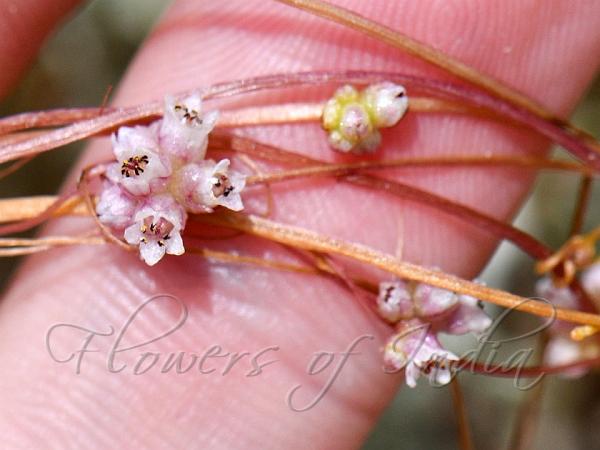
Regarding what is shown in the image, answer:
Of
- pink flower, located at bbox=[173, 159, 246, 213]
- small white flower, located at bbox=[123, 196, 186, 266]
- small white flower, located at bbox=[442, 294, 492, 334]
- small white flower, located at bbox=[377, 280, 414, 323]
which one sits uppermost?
small white flower, located at bbox=[442, 294, 492, 334]

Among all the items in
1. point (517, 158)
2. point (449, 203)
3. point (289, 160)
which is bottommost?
point (289, 160)

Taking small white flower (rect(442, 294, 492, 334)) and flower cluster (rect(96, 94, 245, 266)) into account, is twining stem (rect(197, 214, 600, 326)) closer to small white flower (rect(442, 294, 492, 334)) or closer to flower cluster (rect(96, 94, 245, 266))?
small white flower (rect(442, 294, 492, 334))

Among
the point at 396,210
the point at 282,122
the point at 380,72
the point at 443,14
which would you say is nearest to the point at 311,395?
the point at 396,210

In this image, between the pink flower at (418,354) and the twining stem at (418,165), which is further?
the twining stem at (418,165)

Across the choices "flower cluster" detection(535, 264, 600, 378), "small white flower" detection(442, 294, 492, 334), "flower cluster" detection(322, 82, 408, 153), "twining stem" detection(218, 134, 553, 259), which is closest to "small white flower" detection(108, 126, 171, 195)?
"twining stem" detection(218, 134, 553, 259)

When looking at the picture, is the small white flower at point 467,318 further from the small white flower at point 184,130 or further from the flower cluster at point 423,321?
the small white flower at point 184,130

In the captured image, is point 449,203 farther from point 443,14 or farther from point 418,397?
point 418,397

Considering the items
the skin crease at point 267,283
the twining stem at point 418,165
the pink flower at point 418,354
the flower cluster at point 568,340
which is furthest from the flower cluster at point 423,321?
the flower cluster at point 568,340
